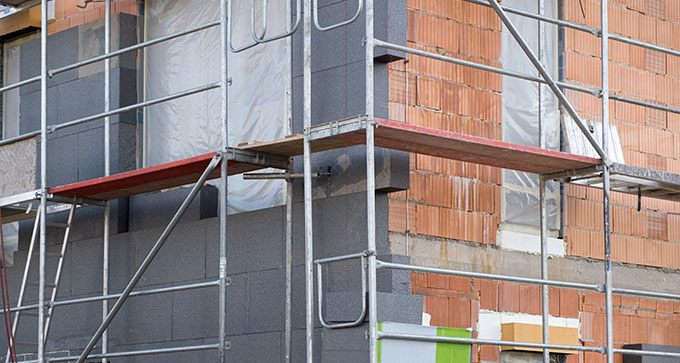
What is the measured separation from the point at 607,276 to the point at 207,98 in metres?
4.07

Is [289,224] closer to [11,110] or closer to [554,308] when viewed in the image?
[554,308]

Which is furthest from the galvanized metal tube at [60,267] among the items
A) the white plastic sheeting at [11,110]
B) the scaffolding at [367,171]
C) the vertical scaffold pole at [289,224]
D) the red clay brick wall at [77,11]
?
the vertical scaffold pole at [289,224]

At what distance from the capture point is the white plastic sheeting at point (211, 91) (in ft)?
34.1

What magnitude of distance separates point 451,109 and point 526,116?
1018mm

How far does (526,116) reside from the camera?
34.5ft

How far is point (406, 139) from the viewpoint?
8500 mm

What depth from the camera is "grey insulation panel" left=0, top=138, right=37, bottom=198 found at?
1119cm

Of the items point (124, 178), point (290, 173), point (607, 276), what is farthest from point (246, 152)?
point (607, 276)

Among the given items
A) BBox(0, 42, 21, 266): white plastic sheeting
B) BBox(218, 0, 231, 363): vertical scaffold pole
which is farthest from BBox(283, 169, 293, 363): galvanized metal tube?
BBox(0, 42, 21, 266): white plastic sheeting

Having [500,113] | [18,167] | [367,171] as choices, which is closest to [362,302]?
[367,171]

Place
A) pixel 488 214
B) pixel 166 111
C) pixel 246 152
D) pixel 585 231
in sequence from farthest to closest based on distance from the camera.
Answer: pixel 166 111 → pixel 585 231 → pixel 488 214 → pixel 246 152

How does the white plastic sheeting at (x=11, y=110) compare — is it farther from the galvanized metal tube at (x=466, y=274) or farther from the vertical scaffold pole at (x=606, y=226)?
the vertical scaffold pole at (x=606, y=226)

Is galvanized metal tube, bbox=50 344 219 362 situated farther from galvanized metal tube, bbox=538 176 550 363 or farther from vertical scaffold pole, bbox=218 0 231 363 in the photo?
galvanized metal tube, bbox=538 176 550 363

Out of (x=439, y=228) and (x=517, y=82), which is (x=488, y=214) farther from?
(x=517, y=82)
